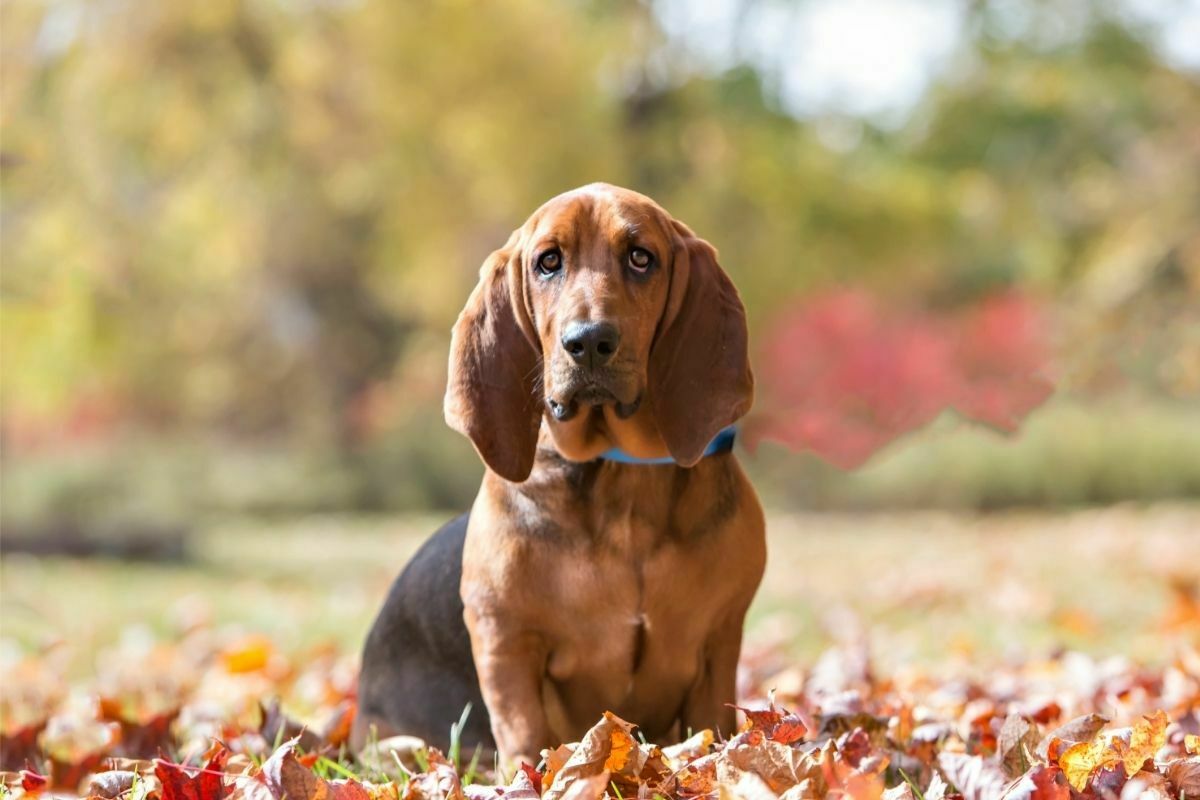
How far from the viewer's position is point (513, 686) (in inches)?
112

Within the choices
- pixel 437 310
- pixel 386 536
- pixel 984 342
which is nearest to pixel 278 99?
pixel 437 310

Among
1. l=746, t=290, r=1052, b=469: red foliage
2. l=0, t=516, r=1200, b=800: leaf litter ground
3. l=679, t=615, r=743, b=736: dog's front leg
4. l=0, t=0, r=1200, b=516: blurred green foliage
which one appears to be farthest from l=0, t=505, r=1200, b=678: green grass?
l=679, t=615, r=743, b=736: dog's front leg

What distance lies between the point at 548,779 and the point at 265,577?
8.31 m

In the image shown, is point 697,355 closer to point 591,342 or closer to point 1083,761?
point 591,342

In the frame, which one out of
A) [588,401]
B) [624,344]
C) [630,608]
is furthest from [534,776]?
[624,344]

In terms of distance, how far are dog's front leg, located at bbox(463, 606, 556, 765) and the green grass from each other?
9.62ft

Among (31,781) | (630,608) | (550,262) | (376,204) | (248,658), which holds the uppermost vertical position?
(376,204)

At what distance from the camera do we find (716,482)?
297cm

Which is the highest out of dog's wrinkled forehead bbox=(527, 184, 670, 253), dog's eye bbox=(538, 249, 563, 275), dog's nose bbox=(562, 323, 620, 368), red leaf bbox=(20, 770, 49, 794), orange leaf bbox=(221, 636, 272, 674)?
dog's wrinkled forehead bbox=(527, 184, 670, 253)

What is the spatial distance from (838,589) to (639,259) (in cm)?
617

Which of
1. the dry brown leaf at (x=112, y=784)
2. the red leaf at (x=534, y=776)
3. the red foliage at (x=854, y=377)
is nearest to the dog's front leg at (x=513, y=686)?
the red leaf at (x=534, y=776)

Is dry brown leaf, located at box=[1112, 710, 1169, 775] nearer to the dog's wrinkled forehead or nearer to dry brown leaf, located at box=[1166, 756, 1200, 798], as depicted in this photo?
dry brown leaf, located at box=[1166, 756, 1200, 798]

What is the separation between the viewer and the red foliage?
1633cm

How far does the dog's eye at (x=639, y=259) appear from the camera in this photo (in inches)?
112
